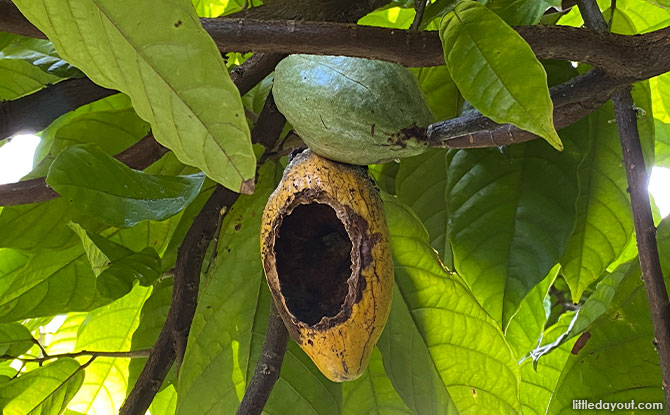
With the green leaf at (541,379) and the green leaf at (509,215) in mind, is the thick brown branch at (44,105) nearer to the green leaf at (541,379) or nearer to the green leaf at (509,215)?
the green leaf at (509,215)

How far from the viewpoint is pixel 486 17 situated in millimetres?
415

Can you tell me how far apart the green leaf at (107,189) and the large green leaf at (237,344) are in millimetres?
84

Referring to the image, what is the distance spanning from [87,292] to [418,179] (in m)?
0.39

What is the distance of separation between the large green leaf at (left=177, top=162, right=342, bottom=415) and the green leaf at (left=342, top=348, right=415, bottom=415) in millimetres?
18

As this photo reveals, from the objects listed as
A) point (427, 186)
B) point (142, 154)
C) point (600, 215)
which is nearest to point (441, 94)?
point (427, 186)

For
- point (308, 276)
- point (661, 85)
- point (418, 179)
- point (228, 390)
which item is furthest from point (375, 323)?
point (661, 85)

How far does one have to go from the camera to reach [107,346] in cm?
93

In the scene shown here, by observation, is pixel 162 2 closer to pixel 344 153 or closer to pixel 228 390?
pixel 344 153

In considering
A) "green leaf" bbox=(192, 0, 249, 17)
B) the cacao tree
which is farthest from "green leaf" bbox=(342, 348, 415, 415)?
"green leaf" bbox=(192, 0, 249, 17)

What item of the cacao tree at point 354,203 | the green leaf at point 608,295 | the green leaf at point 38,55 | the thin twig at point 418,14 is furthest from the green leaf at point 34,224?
the green leaf at point 608,295

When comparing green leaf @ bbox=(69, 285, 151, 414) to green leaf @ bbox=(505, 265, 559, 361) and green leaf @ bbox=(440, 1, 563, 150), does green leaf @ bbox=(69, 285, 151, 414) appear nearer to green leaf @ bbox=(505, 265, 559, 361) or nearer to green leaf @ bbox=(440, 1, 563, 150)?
green leaf @ bbox=(505, 265, 559, 361)

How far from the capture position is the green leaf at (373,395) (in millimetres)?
623

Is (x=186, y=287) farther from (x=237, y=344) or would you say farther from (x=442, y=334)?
(x=442, y=334)

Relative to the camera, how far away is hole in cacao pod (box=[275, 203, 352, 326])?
494 mm
